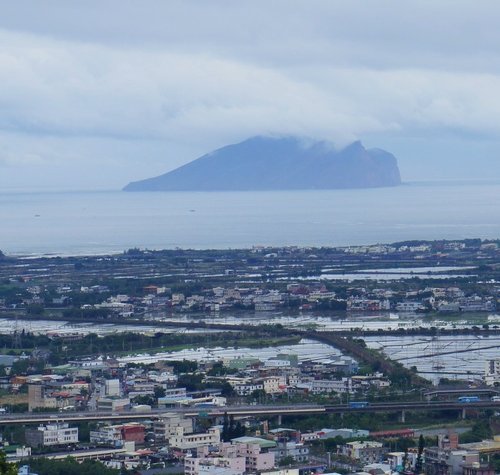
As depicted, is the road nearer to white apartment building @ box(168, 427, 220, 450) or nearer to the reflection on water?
white apartment building @ box(168, 427, 220, 450)

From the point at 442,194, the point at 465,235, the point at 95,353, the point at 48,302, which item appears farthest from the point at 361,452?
the point at 442,194

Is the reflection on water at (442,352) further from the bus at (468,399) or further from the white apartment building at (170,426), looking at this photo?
the white apartment building at (170,426)

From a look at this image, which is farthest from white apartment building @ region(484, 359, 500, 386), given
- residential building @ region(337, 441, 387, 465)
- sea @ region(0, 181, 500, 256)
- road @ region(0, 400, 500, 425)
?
sea @ region(0, 181, 500, 256)

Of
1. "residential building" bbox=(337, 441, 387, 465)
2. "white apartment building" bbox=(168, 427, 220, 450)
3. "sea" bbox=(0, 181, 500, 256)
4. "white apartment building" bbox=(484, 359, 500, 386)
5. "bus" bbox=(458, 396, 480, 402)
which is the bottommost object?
"residential building" bbox=(337, 441, 387, 465)

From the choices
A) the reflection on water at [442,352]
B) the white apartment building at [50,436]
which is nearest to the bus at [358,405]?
the reflection on water at [442,352]

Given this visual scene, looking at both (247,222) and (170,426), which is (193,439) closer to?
(170,426)

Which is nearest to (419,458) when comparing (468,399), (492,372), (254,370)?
(468,399)
